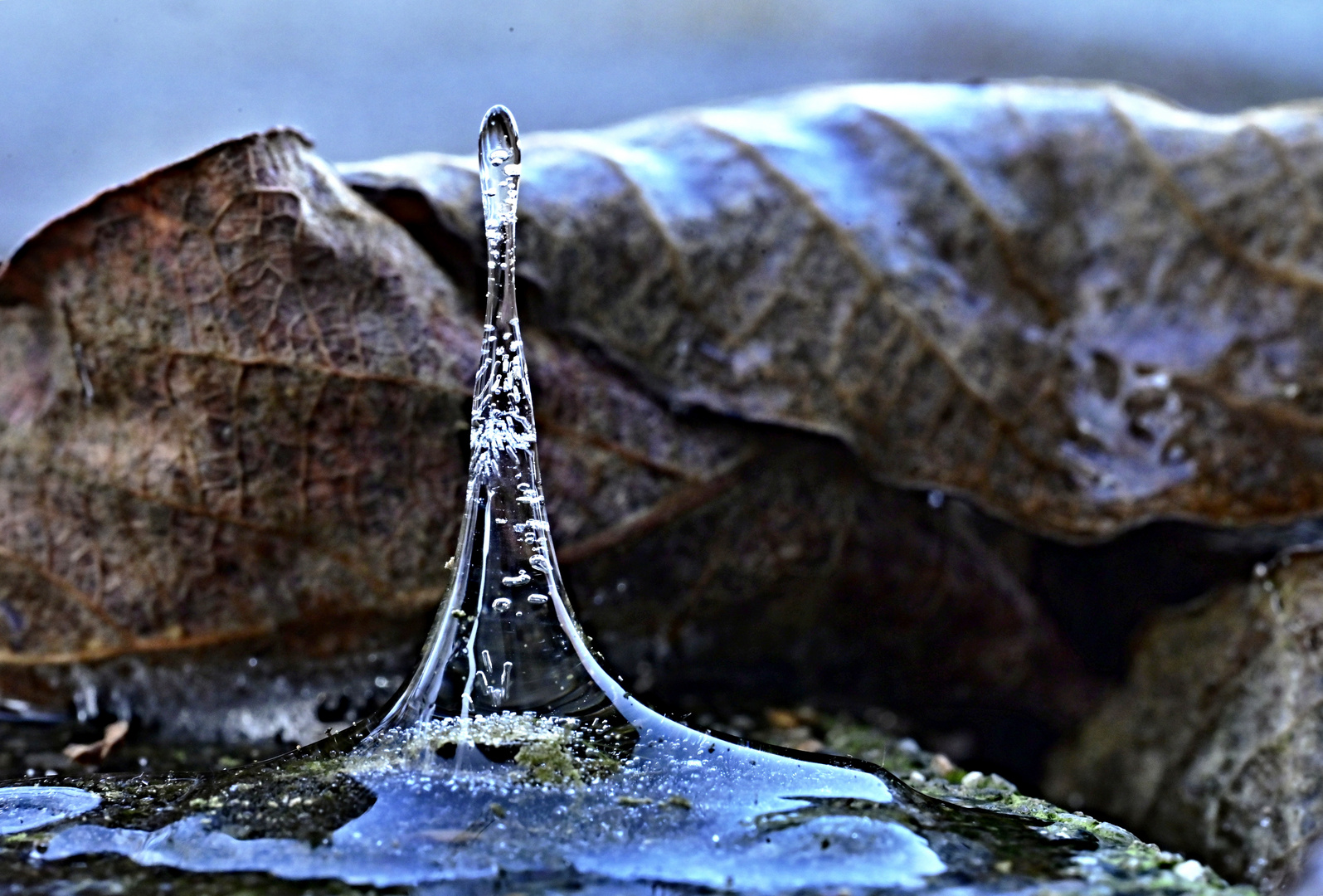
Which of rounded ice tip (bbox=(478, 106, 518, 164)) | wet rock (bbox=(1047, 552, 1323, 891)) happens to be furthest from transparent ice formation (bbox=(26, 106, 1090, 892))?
wet rock (bbox=(1047, 552, 1323, 891))

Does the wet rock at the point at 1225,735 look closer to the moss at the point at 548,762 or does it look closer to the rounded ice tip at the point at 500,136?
the moss at the point at 548,762

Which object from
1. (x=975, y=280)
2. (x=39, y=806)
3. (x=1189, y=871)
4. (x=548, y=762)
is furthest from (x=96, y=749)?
(x=975, y=280)

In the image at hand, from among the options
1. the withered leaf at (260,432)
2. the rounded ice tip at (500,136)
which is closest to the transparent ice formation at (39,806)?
the withered leaf at (260,432)

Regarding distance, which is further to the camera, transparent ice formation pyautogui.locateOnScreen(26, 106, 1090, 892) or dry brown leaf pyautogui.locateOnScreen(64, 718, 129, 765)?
dry brown leaf pyautogui.locateOnScreen(64, 718, 129, 765)

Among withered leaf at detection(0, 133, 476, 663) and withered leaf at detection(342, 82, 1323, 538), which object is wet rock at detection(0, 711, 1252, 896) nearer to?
withered leaf at detection(0, 133, 476, 663)

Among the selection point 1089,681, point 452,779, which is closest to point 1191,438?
point 1089,681

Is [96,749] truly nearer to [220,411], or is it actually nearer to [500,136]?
[220,411]
